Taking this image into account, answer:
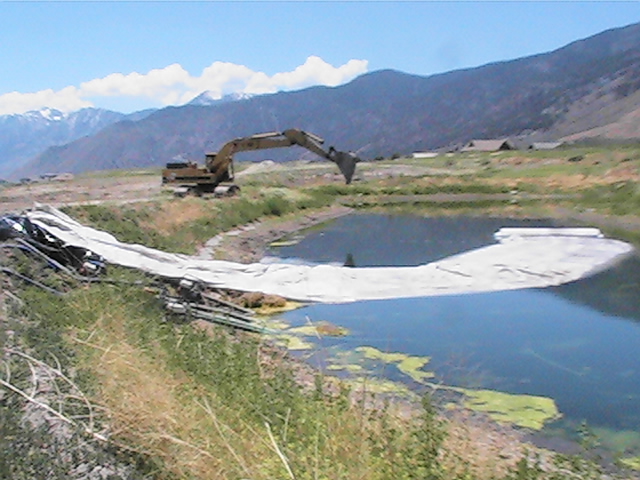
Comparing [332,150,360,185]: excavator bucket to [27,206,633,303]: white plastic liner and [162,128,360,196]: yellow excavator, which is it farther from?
[27,206,633,303]: white plastic liner

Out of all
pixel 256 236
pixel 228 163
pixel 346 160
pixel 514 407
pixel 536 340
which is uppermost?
pixel 346 160

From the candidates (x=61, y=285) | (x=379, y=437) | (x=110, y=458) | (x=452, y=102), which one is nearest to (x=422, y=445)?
(x=379, y=437)

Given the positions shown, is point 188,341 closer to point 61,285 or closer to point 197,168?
point 61,285

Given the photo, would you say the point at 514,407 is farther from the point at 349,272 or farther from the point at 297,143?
the point at 297,143

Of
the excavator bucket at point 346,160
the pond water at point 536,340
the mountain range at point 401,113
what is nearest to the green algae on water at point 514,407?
the pond water at point 536,340

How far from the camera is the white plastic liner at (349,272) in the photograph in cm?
1029

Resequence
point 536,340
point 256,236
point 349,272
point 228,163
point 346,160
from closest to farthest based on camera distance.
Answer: point 536,340 → point 349,272 → point 256,236 → point 346,160 → point 228,163

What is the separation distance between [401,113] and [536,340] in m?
106

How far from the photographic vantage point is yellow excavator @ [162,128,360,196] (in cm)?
1802

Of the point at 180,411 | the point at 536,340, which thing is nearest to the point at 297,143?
the point at 536,340

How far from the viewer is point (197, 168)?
19953 mm

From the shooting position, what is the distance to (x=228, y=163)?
1986 centimetres

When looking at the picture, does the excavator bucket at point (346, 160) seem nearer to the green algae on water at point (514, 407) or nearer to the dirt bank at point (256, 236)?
the dirt bank at point (256, 236)

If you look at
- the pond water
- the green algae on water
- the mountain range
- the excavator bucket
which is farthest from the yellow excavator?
the mountain range
